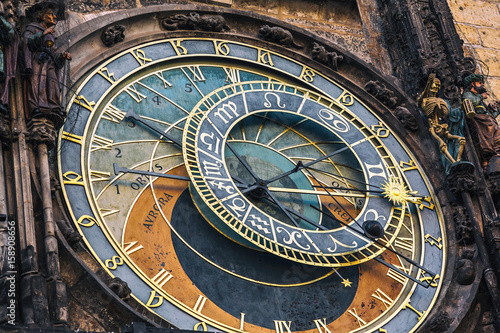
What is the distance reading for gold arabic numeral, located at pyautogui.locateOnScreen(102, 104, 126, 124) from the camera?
7784 mm

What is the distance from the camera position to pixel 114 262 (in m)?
6.93

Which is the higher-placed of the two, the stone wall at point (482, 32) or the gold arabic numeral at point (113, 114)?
the stone wall at point (482, 32)

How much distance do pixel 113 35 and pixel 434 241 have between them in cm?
301

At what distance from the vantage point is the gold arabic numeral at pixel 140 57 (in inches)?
325

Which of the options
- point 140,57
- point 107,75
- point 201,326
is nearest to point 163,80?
point 140,57

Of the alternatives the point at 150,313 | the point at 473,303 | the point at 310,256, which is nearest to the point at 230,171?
the point at 310,256

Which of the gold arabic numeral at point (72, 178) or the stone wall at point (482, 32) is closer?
the gold arabic numeral at point (72, 178)

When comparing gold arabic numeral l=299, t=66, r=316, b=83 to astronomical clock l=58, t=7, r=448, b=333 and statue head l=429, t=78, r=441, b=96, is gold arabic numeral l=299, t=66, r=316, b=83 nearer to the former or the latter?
astronomical clock l=58, t=7, r=448, b=333

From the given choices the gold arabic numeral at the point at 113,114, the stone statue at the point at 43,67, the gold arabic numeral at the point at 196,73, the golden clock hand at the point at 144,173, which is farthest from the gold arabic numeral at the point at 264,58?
the stone statue at the point at 43,67

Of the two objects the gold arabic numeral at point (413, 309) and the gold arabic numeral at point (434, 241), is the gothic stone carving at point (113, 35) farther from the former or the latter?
the gold arabic numeral at point (413, 309)

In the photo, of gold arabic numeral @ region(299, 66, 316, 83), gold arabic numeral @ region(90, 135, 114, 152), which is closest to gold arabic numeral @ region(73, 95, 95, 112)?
gold arabic numeral @ region(90, 135, 114, 152)

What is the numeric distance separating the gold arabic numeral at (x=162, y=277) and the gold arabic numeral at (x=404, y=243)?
6.25ft

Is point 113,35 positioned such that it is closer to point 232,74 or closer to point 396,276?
point 232,74

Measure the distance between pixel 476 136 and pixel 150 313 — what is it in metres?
3.51
